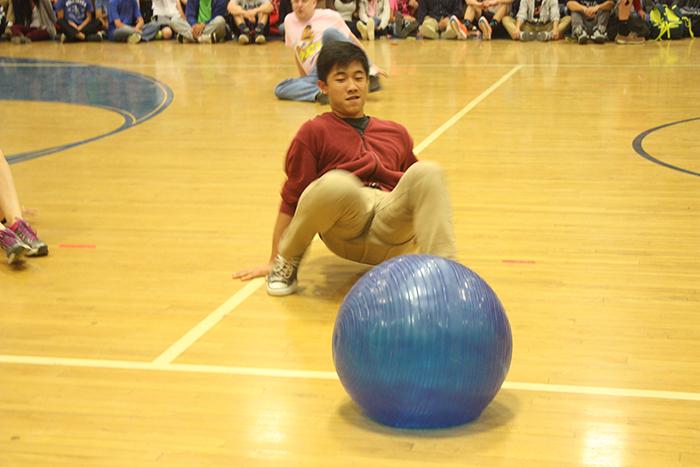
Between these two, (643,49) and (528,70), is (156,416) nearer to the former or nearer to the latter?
(528,70)

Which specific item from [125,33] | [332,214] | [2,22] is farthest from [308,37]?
[2,22]

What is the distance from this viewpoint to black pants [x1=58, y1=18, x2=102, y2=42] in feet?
52.3

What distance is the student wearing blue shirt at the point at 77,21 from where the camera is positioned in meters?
15.9

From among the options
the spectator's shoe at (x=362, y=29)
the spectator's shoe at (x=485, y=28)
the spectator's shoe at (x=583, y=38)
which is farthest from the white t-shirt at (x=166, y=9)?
the spectator's shoe at (x=583, y=38)

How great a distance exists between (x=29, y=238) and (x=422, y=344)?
272cm

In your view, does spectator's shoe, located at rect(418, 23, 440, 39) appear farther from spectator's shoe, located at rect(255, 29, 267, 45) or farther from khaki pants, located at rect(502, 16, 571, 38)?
spectator's shoe, located at rect(255, 29, 267, 45)

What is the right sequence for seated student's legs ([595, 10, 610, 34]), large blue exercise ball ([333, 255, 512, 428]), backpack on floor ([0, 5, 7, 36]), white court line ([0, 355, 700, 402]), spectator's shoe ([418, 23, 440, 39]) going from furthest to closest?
backpack on floor ([0, 5, 7, 36]), spectator's shoe ([418, 23, 440, 39]), seated student's legs ([595, 10, 610, 34]), white court line ([0, 355, 700, 402]), large blue exercise ball ([333, 255, 512, 428])

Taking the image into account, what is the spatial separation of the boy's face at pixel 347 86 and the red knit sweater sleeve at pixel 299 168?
183 mm

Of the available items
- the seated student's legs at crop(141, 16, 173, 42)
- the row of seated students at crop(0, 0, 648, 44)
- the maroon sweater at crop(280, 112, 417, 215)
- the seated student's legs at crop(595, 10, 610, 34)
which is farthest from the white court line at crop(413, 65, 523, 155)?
the seated student's legs at crop(141, 16, 173, 42)

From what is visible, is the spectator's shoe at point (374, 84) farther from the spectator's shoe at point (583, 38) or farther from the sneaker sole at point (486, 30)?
the sneaker sole at point (486, 30)

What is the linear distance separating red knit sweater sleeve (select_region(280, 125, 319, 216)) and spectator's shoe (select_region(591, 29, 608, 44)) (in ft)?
32.6

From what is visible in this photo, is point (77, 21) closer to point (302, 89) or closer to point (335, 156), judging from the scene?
point (302, 89)

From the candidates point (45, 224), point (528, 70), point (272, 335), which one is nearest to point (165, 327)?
point (272, 335)

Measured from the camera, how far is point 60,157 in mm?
7051
